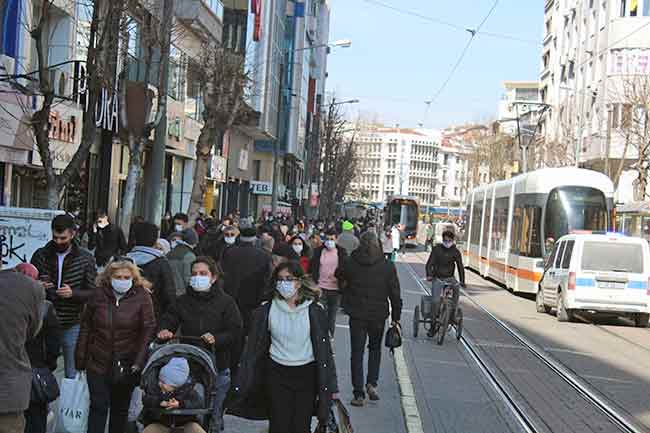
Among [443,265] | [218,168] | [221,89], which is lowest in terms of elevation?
[443,265]

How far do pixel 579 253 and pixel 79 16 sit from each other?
39.0ft

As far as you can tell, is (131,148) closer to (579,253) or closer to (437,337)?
(437,337)

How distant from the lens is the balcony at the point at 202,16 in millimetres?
30547

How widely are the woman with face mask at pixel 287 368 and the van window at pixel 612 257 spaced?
1514 centimetres

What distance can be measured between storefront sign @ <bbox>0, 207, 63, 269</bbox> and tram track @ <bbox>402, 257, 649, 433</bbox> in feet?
17.9

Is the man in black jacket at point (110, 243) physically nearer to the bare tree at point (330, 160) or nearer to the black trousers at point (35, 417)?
the black trousers at point (35, 417)

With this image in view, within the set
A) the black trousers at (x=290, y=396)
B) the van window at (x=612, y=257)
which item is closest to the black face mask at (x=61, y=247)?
the black trousers at (x=290, y=396)

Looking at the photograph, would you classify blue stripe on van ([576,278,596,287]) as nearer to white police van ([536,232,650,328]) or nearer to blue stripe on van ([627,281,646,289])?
white police van ([536,232,650,328])

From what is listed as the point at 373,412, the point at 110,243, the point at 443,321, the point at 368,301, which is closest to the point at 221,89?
the point at 110,243

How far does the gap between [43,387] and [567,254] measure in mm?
16657

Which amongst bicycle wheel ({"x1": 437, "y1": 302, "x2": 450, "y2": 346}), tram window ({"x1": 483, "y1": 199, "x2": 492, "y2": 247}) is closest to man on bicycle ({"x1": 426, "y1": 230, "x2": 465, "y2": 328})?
bicycle wheel ({"x1": 437, "y1": 302, "x2": 450, "y2": 346})

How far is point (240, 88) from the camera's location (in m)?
27.8

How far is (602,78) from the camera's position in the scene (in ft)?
184

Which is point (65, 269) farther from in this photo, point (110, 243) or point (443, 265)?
point (110, 243)
